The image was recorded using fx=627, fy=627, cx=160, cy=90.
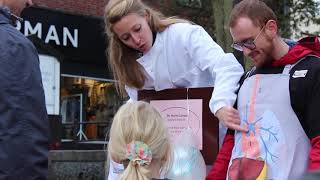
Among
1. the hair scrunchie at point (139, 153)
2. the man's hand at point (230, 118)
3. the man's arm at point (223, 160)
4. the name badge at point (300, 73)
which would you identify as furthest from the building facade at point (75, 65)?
the name badge at point (300, 73)

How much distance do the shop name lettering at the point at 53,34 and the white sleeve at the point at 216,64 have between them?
13.0 m

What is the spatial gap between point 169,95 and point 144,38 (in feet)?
1.16

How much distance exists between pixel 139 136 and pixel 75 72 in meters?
15.3

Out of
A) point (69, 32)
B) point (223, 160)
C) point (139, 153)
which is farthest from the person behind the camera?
point (69, 32)

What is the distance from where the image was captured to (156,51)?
3.60m

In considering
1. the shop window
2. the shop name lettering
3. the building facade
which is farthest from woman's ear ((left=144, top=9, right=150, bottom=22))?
the shop window

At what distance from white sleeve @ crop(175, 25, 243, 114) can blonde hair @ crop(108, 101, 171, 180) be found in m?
0.39

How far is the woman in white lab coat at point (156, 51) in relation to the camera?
348cm

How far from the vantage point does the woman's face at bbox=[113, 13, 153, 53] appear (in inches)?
137

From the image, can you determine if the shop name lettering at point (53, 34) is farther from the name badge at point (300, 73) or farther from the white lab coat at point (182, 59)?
the name badge at point (300, 73)

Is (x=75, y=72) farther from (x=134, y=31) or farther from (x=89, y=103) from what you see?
(x=134, y=31)

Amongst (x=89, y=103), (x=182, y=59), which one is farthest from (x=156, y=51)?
(x=89, y=103)

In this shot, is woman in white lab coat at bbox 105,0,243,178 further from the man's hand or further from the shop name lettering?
the shop name lettering

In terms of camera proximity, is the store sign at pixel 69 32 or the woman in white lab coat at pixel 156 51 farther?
the store sign at pixel 69 32
